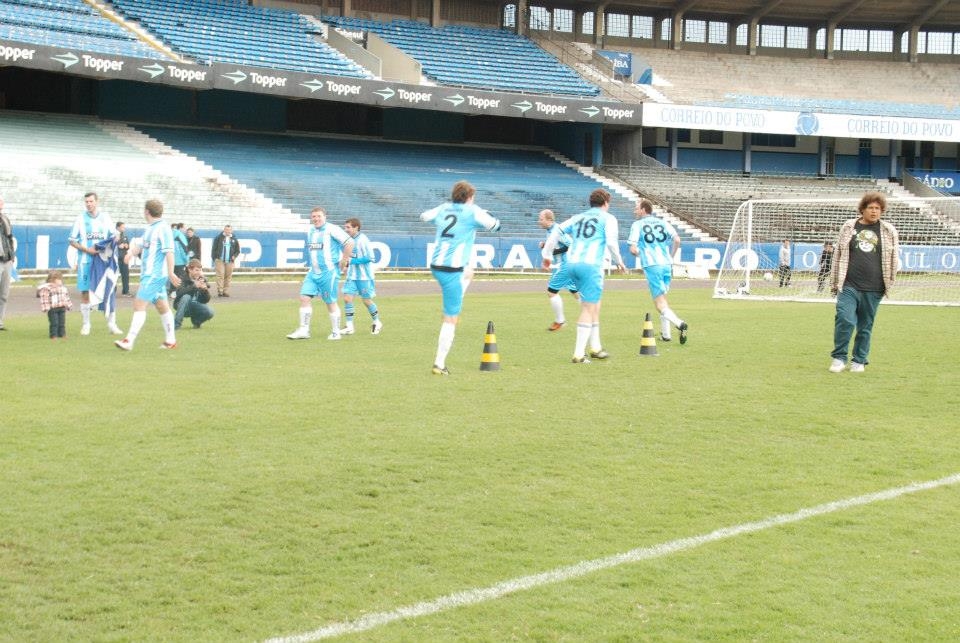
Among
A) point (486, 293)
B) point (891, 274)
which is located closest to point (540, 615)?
point (891, 274)

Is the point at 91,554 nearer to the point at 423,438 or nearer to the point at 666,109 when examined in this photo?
the point at 423,438

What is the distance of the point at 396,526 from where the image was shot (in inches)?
241

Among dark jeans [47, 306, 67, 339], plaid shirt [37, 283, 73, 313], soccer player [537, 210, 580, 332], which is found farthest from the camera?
soccer player [537, 210, 580, 332]

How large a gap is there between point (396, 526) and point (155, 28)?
40.4 meters

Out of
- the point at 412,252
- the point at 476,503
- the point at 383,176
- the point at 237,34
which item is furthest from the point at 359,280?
the point at 237,34

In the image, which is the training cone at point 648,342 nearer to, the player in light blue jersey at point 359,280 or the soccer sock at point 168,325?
the player in light blue jersey at point 359,280

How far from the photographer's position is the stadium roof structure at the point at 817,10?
55.1 meters

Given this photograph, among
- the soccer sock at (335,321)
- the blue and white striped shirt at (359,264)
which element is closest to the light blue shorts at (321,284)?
the soccer sock at (335,321)

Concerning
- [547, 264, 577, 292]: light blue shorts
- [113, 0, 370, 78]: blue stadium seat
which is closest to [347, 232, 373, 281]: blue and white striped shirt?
[547, 264, 577, 292]: light blue shorts

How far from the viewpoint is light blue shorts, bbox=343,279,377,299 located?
17875mm

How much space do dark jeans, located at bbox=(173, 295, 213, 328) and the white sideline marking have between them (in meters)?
12.8

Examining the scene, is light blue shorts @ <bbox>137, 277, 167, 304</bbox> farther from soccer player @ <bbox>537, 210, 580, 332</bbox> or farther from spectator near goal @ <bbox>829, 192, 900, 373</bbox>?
spectator near goal @ <bbox>829, 192, 900, 373</bbox>

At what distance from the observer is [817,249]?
40344 millimetres

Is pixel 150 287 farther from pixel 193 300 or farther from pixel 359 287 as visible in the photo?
pixel 359 287
